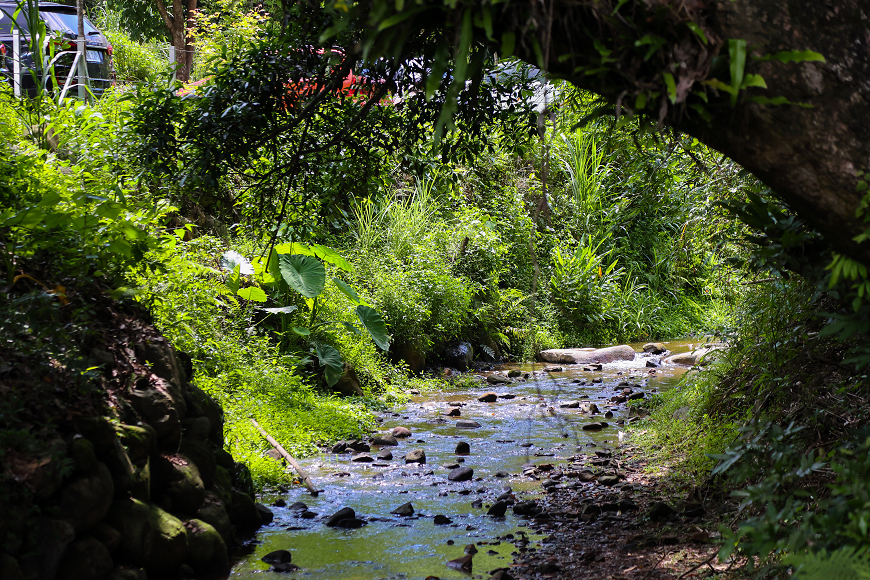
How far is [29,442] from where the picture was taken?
2592 millimetres

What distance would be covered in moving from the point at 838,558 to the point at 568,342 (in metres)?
10.2

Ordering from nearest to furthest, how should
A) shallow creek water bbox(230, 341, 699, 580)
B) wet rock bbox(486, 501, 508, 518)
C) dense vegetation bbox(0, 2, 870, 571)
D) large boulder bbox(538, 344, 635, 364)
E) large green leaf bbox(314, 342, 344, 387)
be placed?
dense vegetation bbox(0, 2, 870, 571), shallow creek water bbox(230, 341, 699, 580), wet rock bbox(486, 501, 508, 518), large green leaf bbox(314, 342, 344, 387), large boulder bbox(538, 344, 635, 364)

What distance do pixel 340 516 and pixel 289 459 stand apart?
958 millimetres

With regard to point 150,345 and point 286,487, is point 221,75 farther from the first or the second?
point 286,487

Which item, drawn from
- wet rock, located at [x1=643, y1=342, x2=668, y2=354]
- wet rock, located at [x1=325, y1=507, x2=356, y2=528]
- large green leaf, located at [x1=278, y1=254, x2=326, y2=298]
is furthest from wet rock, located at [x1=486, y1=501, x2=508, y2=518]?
wet rock, located at [x1=643, y1=342, x2=668, y2=354]

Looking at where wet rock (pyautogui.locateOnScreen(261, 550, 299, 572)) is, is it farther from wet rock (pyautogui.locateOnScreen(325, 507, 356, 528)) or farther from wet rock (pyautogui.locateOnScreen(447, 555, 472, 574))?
wet rock (pyautogui.locateOnScreen(447, 555, 472, 574))

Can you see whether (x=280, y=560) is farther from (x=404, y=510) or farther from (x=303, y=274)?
(x=303, y=274)

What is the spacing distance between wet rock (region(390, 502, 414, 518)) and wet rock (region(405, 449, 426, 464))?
1080 millimetres

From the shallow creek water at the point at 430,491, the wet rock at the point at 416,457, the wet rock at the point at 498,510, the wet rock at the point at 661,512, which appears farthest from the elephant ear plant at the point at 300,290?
the wet rock at the point at 661,512

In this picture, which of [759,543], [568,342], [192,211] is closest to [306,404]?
[192,211]

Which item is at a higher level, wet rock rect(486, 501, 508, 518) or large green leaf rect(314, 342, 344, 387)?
Answer: wet rock rect(486, 501, 508, 518)

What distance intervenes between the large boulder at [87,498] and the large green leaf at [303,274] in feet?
13.0

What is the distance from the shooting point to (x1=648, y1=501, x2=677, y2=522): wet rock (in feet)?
12.6

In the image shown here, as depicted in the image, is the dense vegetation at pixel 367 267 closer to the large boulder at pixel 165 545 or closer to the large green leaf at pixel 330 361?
the large green leaf at pixel 330 361
